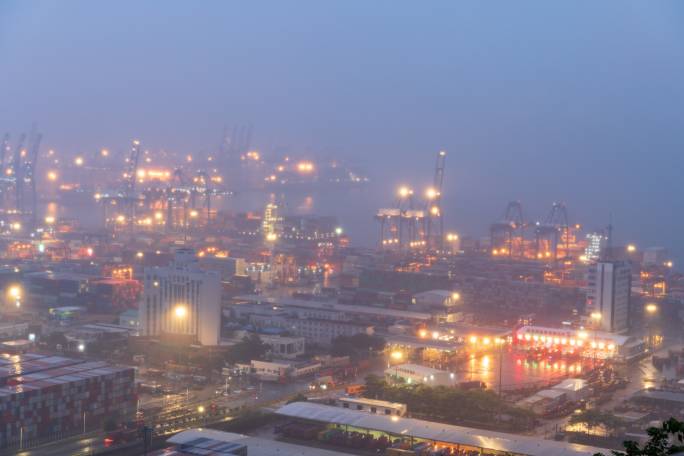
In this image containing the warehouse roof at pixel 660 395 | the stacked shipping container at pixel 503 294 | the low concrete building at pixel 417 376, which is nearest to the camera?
the warehouse roof at pixel 660 395

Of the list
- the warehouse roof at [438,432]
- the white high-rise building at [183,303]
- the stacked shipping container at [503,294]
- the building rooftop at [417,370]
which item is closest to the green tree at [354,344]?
the building rooftop at [417,370]

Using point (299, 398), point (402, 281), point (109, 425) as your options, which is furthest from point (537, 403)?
point (402, 281)

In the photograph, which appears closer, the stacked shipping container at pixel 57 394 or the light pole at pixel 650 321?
the stacked shipping container at pixel 57 394

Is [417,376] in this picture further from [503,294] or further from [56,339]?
[503,294]

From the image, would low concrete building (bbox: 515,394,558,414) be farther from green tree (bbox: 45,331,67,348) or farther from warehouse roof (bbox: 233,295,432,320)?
green tree (bbox: 45,331,67,348)

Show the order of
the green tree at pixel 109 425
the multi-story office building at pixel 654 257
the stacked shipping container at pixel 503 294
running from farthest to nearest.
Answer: the multi-story office building at pixel 654 257
the stacked shipping container at pixel 503 294
the green tree at pixel 109 425

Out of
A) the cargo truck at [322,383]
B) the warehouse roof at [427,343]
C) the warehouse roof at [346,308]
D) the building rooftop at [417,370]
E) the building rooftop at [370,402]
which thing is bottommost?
the cargo truck at [322,383]


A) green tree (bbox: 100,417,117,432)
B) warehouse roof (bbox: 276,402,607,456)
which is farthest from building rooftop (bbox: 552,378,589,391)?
green tree (bbox: 100,417,117,432)

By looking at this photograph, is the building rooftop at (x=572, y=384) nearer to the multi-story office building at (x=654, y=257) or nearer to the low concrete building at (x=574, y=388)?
the low concrete building at (x=574, y=388)
